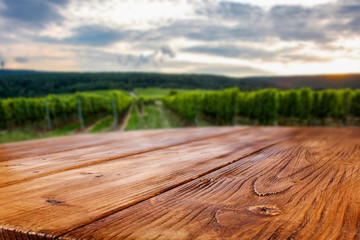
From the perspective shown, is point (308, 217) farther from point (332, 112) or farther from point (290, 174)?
point (332, 112)

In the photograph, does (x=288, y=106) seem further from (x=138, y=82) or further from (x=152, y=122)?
(x=138, y=82)

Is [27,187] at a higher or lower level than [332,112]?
higher

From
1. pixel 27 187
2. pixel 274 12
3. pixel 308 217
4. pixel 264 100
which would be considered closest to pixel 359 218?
pixel 308 217

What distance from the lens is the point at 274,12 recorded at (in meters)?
7.65

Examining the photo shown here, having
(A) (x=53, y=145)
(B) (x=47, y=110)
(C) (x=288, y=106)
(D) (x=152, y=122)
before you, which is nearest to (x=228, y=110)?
(C) (x=288, y=106)

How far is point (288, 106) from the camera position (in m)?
22.7

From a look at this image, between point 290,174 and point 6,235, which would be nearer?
point 6,235

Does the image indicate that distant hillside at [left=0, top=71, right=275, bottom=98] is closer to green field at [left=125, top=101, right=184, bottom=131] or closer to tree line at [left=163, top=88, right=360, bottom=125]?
green field at [left=125, top=101, right=184, bottom=131]

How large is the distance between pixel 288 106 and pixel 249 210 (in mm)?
24744

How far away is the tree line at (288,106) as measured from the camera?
2164cm

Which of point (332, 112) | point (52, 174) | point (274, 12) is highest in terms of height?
point (274, 12)

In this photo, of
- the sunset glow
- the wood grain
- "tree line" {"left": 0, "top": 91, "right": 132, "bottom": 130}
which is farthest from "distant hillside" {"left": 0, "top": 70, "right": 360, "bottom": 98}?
the wood grain

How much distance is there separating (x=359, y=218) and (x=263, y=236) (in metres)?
0.17

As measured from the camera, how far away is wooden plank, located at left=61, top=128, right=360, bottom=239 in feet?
1.03
